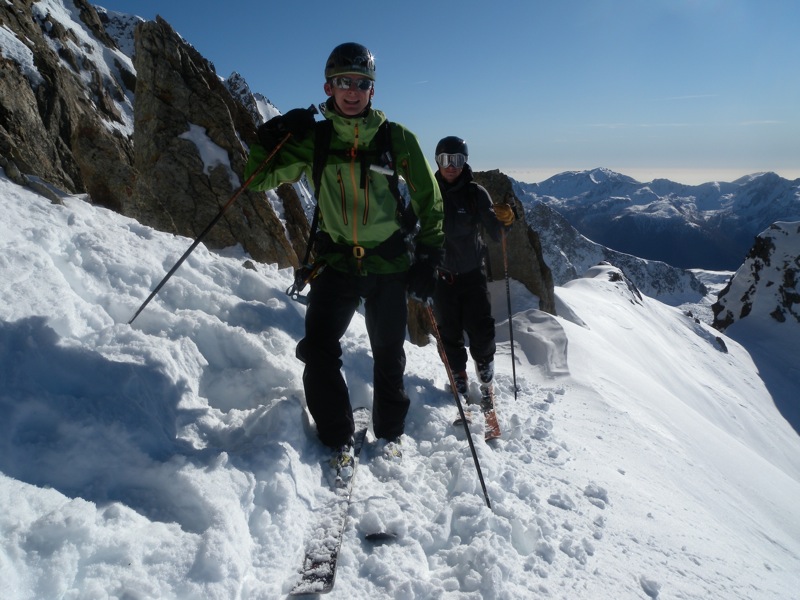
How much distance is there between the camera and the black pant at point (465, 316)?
6062mm

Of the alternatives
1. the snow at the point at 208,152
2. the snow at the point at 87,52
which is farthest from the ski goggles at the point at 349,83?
the snow at the point at 87,52

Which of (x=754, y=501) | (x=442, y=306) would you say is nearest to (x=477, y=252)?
(x=442, y=306)

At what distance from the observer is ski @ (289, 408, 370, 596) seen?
2.73 metres

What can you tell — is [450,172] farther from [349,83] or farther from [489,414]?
[489,414]

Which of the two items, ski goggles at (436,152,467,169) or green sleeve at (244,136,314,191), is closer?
green sleeve at (244,136,314,191)

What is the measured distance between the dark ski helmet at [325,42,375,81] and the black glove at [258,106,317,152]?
382 mm

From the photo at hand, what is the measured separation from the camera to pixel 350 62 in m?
3.74

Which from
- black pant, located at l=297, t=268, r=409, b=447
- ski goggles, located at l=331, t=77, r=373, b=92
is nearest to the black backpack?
ski goggles, located at l=331, t=77, r=373, b=92

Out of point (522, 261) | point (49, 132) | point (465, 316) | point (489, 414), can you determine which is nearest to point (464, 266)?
point (465, 316)

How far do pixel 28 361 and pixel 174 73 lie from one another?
15.8 meters

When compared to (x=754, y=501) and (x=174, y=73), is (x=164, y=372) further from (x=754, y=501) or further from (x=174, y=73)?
(x=174, y=73)

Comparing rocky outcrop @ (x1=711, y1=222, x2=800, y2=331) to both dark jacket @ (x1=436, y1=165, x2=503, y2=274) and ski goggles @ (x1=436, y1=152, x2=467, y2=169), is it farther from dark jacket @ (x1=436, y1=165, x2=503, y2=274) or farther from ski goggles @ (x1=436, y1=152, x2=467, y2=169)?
ski goggles @ (x1=436, y1=152, x2=467, y2=169)

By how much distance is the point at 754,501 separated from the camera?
8.13 m

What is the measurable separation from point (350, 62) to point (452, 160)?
2.76 metres
